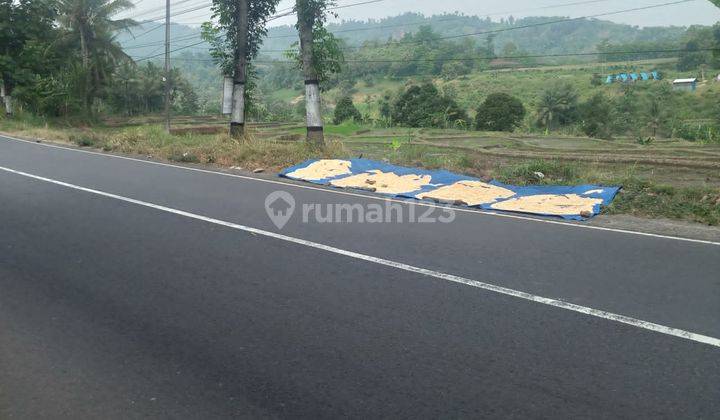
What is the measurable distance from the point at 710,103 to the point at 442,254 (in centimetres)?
5932

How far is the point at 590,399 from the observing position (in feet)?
10.5

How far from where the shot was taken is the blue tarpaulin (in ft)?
29.5

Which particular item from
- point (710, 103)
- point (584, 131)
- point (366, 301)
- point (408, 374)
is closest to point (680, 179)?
point (366, 301)

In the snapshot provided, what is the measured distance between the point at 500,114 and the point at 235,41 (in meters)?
30.8

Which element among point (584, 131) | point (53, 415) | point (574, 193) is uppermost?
point (584, 131)

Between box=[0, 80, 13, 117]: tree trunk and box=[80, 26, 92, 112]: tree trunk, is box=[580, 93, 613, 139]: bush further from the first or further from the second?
box=[0, 80, 13, 117]: tree trunk

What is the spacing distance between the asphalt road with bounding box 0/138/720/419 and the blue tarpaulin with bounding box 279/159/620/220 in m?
1.50

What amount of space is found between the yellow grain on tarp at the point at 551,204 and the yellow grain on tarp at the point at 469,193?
0.36 metres

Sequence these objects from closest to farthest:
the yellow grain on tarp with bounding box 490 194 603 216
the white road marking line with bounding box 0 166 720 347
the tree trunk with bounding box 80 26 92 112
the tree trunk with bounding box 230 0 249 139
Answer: the white road marking line with bounding box 0 166 720 347 < the yellow grain on tarp with bounding box 490 194 603 216 < the tree trunk with bounding box 230 0 249 139 < the tree trunk with bounding box 80 26 92 112

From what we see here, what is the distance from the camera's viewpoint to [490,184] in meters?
10.8

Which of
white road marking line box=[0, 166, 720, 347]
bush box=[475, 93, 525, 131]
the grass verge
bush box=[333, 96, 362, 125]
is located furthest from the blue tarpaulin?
bush box=[333, 96, 362, 125]

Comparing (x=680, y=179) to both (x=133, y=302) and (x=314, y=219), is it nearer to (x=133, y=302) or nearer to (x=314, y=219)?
(x=314, y=219)

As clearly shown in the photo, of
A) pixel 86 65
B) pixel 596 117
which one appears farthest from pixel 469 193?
pixel 596 117

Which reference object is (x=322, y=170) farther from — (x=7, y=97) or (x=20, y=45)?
(x=20, y=45)
